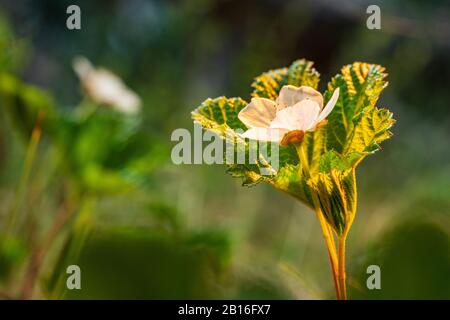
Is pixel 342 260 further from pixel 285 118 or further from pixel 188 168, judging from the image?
pixel 188 168

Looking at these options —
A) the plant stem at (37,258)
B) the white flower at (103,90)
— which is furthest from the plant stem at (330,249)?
the white flower at (103,90)

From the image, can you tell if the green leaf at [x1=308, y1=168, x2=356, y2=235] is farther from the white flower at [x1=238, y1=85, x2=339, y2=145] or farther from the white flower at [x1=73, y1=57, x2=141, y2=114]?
the white flower at [x1=73, y1=57, x2=141, y2=114]

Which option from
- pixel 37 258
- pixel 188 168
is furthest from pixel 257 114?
pixel 188 168

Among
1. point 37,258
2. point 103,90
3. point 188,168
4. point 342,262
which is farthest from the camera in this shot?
point 188,168

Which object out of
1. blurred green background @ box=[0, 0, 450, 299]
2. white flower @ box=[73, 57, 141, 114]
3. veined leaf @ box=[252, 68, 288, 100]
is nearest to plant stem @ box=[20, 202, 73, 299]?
blurred green background @ box=[0, 0, 450, 299]

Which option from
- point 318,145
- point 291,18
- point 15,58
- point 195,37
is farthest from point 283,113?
point 291,18

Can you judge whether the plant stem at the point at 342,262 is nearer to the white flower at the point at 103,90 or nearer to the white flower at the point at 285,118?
the white flower at the point at 285,118

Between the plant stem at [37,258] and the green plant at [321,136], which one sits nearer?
the green plant at [321,136]
